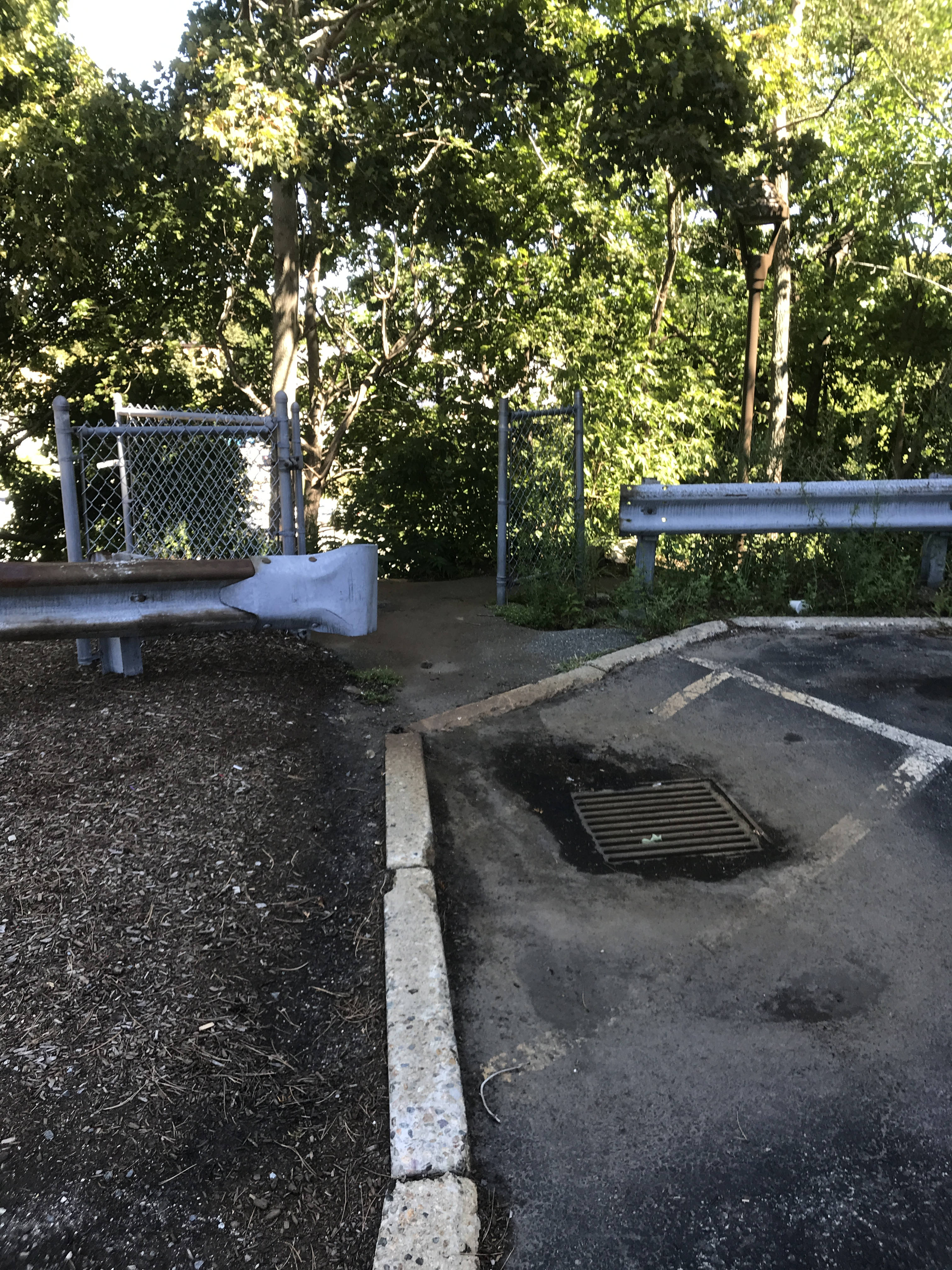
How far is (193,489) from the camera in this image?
322 inches

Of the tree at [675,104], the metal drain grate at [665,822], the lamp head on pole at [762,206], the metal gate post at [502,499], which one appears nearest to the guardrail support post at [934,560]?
the metal gate post at [502,499]

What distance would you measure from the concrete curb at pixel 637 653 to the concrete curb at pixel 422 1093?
1.53 meters

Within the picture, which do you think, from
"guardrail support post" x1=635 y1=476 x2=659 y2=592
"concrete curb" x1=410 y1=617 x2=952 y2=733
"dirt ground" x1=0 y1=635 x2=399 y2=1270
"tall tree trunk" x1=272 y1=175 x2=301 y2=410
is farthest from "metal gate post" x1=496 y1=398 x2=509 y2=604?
"tall tree trunk" x1=272 y1=175 x2=301 y2=410

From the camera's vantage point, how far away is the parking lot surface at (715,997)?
6.50 ft

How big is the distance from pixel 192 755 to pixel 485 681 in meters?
2.16

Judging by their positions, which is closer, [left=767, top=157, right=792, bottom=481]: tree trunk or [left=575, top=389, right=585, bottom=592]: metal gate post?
[left=575, top=389, right=585, bottom=592]: metal gate post

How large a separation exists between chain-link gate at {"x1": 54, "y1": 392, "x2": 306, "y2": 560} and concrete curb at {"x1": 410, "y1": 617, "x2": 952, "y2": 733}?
2265mm

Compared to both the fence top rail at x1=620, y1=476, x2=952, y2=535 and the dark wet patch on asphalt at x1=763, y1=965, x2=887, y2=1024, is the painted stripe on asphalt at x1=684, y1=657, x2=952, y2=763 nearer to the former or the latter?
the fence top rail at x1=620, y1=476, x2=952, y2=535

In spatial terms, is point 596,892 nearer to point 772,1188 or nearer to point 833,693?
Result: point 772,1188

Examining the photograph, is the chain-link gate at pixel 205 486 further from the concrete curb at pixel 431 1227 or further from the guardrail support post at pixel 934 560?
the guardrail support post at pixel 934 560

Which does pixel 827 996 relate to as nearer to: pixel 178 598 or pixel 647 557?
pixel 178 598

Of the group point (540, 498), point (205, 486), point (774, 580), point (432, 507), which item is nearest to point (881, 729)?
point (774, 580)

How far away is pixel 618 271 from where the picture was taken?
12.8 m

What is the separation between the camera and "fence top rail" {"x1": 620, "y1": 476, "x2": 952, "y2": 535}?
6.91 meters
